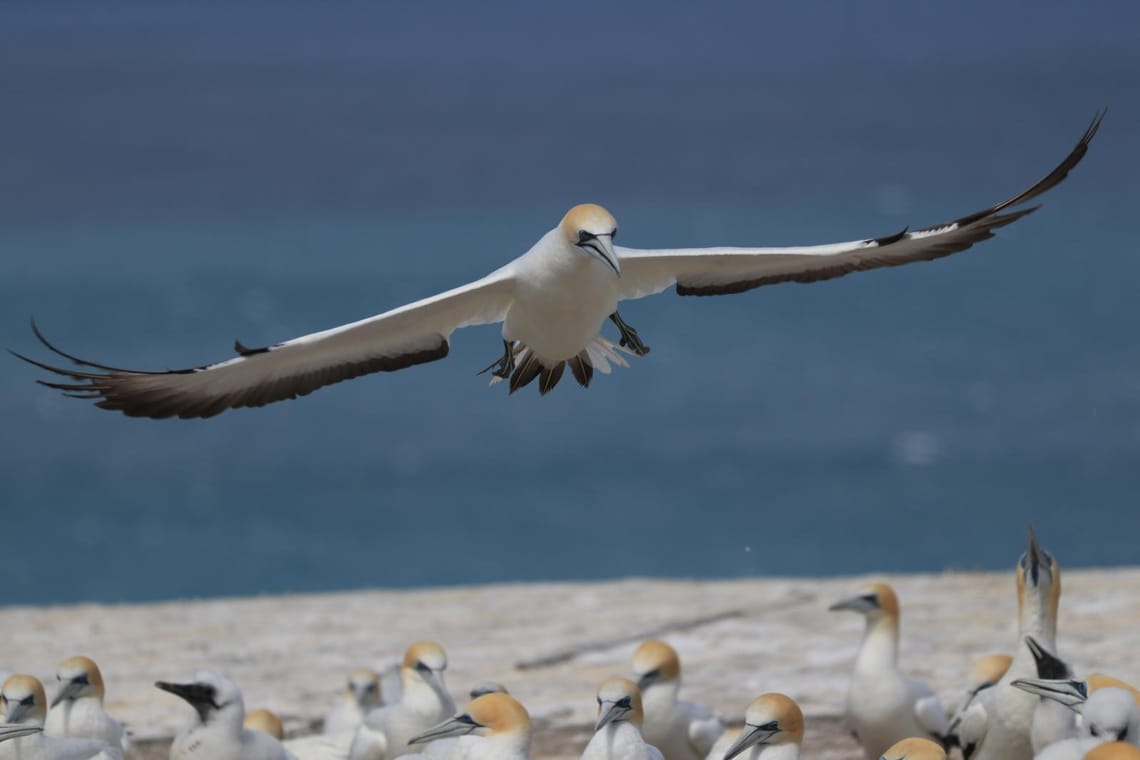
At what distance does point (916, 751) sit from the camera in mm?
6109

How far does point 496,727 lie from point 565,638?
3434 mm

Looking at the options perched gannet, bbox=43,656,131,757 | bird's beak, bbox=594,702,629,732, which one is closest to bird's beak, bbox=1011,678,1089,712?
bird's beak, bbox=594,702,629,732

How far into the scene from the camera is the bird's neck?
25.2 ft

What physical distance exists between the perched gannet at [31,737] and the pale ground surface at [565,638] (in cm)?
108

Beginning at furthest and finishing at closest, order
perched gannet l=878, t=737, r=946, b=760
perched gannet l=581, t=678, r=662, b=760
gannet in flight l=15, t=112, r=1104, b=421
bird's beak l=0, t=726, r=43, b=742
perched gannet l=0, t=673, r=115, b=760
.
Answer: gannet in flight l=15, t=112, r=1104, b=421 < perched gannet l=0, t=673, r=115, b=760 < perched gannet l=581, t=678, r=662, b=760 < bird's beak l=0, t=726, r=43, b=742 < perched gannet l=878, t=737, r=946, b=760

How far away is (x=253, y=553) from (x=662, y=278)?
70.8ft

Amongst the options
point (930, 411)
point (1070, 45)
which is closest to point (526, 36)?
point (1070, 45)

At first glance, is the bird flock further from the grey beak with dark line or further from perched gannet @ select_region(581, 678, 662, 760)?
the grey beak with dark line

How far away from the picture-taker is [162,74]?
2972 inches

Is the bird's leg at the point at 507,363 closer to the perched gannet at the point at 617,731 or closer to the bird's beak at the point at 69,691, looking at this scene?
the perched gannet at the point at 617,731

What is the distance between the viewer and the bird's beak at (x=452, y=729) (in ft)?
21.5

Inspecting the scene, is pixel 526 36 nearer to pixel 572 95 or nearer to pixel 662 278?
pixel 572 95

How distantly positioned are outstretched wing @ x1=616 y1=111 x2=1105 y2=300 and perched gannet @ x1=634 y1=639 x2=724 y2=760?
4.04 ft

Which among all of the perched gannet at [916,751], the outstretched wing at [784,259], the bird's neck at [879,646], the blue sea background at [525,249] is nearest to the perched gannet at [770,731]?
the perched gannet at [916,751]
